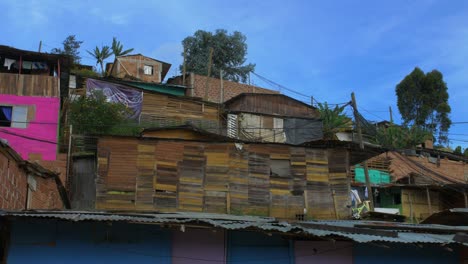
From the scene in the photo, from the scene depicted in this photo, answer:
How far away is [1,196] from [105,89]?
20255mm

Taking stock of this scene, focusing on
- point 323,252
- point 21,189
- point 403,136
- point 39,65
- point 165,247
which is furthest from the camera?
point 403,136

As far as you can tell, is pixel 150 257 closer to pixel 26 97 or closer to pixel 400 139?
pixel 26 97

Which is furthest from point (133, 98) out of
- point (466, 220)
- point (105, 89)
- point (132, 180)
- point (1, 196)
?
point (466, 220)

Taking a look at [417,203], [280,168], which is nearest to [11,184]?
[280,168]

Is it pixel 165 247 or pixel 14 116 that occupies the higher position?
pixel 14 116

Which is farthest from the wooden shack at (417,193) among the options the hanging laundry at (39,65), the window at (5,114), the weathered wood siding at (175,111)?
the window at (5,114)

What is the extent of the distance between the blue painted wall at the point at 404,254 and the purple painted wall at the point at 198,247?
3196 mm

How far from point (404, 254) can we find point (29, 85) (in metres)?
19.4

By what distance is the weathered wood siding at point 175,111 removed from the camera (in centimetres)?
3269

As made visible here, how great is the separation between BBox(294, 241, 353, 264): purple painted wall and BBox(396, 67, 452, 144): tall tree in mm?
39227

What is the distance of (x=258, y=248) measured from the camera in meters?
11.2

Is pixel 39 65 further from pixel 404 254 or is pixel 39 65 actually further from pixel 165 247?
pixel 404 254

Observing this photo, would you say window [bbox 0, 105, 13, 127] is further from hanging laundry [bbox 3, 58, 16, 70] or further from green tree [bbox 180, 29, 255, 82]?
green tree [bbox 180, 29, 255, 82]

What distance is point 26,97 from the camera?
2455 centimetres
